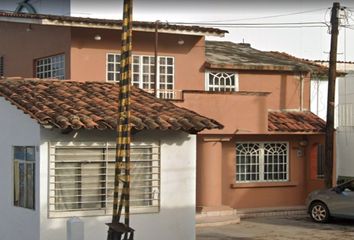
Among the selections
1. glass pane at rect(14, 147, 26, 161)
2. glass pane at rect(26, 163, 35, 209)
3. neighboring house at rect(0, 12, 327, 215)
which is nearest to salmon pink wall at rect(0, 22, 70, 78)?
neighboring house at rect(0, 12, 327, 215)

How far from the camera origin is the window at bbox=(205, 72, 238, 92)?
20.6m

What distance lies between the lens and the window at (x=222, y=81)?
20625 millimetres

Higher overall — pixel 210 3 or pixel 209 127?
pixel 210 3

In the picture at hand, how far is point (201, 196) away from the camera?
1786 centimetres

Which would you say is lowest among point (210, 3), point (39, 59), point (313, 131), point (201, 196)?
point (201, 196)

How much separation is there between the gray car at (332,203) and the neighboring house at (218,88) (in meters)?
2.11

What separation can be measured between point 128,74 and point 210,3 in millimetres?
10069

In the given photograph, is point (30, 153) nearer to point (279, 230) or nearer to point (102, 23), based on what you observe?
point (102, 23)

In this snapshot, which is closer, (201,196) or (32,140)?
(32,140)

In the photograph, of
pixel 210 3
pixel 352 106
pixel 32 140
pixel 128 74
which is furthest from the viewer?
pixel 352 106

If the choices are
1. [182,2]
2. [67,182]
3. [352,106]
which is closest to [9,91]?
[67,182]

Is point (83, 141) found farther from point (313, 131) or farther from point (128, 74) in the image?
point (313, 131)

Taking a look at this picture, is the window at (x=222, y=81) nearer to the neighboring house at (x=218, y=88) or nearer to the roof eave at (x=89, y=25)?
the neighboring house at (x=218, y=88)

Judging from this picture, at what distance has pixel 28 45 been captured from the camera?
20.9 metres
